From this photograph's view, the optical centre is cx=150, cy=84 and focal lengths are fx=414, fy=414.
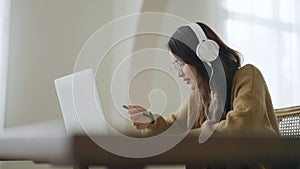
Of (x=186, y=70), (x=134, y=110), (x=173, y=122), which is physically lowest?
(x=173, y=122)

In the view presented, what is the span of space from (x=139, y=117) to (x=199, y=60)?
0.30m

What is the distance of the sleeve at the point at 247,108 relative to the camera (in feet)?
4.13

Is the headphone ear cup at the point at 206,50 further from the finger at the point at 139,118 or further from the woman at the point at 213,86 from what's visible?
the finger at the point at 139,118

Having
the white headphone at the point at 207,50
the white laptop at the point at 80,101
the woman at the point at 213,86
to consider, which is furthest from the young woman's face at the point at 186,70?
the white laptop at the point at 80,101

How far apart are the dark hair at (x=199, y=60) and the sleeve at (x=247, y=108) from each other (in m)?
0.08

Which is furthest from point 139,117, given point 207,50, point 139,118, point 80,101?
point 207,50

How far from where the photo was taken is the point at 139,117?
1.44 meters

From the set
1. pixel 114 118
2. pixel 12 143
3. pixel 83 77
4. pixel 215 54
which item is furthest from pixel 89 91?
pixel 114 118

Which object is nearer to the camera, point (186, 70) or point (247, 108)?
point (247, 108)

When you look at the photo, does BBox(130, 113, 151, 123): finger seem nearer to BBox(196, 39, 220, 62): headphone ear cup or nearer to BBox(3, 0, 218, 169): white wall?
A: BBox(196, 39, 220, 62): headphone ear cup

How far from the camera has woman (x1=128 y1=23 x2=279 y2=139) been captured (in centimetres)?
134

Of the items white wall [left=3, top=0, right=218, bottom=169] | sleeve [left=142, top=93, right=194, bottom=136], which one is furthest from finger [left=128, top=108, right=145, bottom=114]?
white wall [left=3, top=0, right=218, bottom=169]

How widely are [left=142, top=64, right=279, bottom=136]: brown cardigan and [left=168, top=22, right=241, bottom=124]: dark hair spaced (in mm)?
46

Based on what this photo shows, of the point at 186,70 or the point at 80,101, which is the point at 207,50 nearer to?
the point at 186,70
